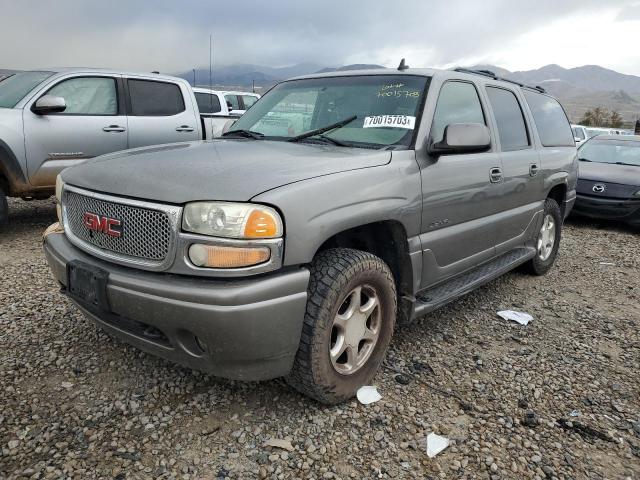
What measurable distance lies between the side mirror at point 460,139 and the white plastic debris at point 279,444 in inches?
67.8

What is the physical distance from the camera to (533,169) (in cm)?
406

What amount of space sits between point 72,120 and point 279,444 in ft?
15.3

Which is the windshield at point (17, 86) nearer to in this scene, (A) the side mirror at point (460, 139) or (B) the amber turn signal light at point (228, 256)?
(B) the amber turn signal light at point (228, 256)

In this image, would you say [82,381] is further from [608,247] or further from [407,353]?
[608,247]

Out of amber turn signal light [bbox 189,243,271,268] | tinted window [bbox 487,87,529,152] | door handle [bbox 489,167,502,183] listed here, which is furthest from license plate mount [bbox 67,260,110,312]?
tinted window [bbox 487,87,529,152]

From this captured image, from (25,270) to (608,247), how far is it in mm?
6667

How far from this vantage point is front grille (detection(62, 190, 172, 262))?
6.82ft

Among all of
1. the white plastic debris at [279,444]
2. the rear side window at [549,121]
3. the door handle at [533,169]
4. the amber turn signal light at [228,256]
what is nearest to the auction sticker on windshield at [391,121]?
the amber turn signal light at [228,256]

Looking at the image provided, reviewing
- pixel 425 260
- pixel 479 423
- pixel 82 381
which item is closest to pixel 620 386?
pixel 479 423

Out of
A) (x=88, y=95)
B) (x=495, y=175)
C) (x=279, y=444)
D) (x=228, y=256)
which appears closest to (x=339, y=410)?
(x=279, y=444)

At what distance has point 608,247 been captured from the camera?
6461 millimetres

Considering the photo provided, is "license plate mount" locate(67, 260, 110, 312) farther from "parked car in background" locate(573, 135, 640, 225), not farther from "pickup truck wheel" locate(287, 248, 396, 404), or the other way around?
"parked car in background" locate(573, 135, 640, 225)

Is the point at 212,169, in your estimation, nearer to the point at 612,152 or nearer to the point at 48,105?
the point at 48,105

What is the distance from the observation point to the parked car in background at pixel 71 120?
513 cm
